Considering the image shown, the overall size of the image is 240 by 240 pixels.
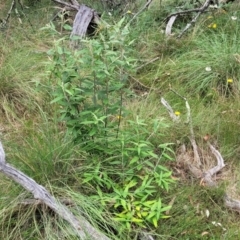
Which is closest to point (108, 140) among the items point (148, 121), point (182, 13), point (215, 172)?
point (148, 121)

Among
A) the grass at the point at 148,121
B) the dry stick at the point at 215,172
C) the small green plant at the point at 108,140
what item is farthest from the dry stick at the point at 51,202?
the dry stick at the point at 215,172

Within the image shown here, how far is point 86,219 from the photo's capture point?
9.13 feet

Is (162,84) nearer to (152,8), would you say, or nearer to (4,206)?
(152,8)

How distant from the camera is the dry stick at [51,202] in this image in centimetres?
266

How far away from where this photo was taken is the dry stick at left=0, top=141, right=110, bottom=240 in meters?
2.66

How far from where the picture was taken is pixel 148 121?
368 cm

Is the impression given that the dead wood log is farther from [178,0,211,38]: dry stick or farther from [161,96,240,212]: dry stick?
[161,96,240,212]: dry stick

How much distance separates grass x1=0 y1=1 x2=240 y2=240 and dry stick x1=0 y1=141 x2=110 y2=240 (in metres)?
0.05

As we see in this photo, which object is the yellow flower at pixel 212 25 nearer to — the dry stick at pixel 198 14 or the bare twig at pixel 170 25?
the dry stick at pixel 198 14

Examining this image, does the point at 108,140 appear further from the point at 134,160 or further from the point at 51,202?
the point at 51,202

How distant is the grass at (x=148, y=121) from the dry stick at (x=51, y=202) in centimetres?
5

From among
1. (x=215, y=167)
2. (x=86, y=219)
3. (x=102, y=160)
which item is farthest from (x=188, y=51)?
(x=86, y=219)

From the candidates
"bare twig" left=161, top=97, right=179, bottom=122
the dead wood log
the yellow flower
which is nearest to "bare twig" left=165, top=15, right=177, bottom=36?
the yellow flower

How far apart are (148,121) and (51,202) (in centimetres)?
118
